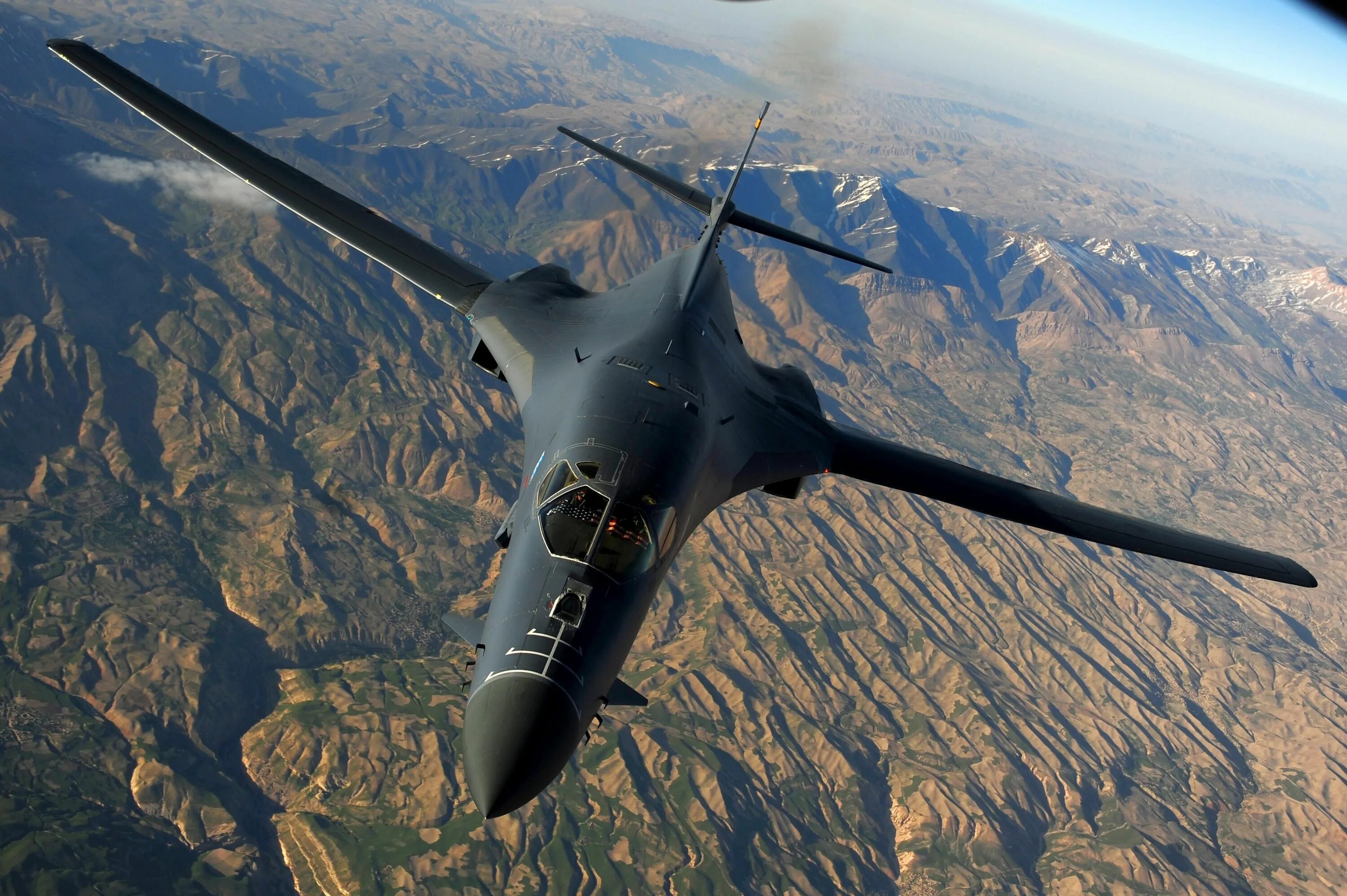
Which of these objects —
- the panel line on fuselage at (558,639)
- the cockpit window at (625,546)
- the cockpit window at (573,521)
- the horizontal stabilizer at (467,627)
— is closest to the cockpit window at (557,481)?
the cockpit window at (573,521)

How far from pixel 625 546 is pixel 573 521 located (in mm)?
1200

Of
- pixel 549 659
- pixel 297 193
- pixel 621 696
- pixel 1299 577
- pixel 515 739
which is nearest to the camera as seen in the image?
pixel 515 739

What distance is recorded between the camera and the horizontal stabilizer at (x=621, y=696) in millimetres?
14891

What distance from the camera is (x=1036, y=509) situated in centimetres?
2370

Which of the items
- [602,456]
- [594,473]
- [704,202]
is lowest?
[594,473]

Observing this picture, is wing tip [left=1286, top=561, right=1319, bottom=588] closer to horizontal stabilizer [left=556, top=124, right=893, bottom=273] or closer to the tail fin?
Answer: horizontal stabilizer [left=556, top=124, right=893, bottom=273]

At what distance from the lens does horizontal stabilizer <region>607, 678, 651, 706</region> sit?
14.9m

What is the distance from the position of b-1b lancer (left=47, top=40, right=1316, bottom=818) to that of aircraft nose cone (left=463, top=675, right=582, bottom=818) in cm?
3

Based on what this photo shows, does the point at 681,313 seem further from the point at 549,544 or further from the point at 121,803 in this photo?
the point at 121,803

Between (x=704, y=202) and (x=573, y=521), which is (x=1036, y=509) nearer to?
(x=573, y=521)

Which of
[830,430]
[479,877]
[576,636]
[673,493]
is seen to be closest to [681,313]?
[830,430]

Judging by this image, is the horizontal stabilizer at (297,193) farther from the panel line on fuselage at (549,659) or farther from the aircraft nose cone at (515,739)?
the aircraft nose cone at (515,739)

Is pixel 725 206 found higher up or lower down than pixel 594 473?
higher up

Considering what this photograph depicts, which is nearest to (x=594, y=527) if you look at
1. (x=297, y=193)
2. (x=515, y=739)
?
(x=515, y=739)
